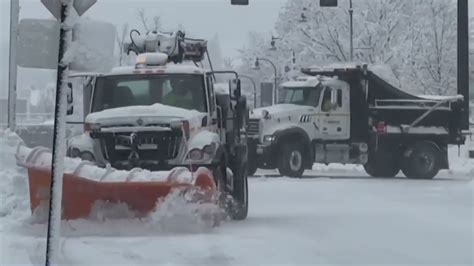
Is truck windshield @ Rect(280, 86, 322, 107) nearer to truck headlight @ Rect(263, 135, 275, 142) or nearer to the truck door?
the truck door

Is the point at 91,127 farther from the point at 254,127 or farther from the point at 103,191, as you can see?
the point at 254,127

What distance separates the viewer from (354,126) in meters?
24.5

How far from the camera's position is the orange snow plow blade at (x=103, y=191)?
1059 centimetres

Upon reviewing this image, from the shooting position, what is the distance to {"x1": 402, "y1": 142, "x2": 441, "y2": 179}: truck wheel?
81.8 feet

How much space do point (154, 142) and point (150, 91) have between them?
1024mm

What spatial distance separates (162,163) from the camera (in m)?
12.0

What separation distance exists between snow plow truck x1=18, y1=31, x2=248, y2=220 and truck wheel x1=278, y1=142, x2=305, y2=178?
1010 cm

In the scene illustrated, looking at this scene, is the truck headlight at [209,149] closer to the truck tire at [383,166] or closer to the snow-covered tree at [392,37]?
the truck tire at [383,166]

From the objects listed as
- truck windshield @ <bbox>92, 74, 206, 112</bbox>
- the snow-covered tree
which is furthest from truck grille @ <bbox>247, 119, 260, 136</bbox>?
the snow-covered tree

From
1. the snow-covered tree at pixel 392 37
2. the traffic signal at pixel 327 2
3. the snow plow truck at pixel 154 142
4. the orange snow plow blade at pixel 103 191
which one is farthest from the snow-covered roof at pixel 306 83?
the snow-covered tree at pixel 392 37

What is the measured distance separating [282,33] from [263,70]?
7.38 metres

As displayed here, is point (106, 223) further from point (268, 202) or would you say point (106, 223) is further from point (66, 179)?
point (268, 202)

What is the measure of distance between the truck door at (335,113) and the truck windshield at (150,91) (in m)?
11.8

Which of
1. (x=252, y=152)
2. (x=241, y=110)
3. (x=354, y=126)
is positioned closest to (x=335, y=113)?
(x=354, y=126)
